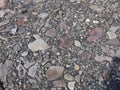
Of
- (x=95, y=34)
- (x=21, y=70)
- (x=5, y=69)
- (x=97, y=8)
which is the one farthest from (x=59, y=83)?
(x=97, y=8)

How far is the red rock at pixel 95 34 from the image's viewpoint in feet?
10.4

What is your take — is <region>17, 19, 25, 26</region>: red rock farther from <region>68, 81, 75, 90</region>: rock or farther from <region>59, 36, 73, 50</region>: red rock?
<region>68, 81, 75, 90</region>: rock

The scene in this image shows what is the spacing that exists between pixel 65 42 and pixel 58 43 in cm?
7

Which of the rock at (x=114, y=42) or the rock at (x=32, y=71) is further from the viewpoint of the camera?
the rock at (x=114, y=42)

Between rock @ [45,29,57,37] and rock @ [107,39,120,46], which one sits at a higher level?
rock @ [45,29,57,37]

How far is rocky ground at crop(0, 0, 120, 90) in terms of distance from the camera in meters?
2.89

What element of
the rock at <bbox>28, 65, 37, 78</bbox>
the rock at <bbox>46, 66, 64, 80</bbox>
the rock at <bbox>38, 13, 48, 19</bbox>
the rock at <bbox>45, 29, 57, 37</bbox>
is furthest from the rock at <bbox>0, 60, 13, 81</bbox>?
the rock at <bbox>38, 13, 48, 19</bbox>

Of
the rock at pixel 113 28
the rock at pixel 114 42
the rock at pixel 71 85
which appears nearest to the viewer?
the rock at pixel 71 85

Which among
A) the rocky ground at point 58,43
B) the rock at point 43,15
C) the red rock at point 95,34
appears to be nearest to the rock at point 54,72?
the rocky ground at point 58,43

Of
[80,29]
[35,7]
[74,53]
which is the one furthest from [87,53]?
[35,7]

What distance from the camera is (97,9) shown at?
342 cm

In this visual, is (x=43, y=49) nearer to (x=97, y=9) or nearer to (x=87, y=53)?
(x=87, y=53)

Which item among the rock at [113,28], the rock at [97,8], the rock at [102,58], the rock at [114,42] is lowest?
the rock at [102,58]

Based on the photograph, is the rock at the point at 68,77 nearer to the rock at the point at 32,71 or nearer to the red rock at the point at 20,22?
the rock at the point at 32,71
